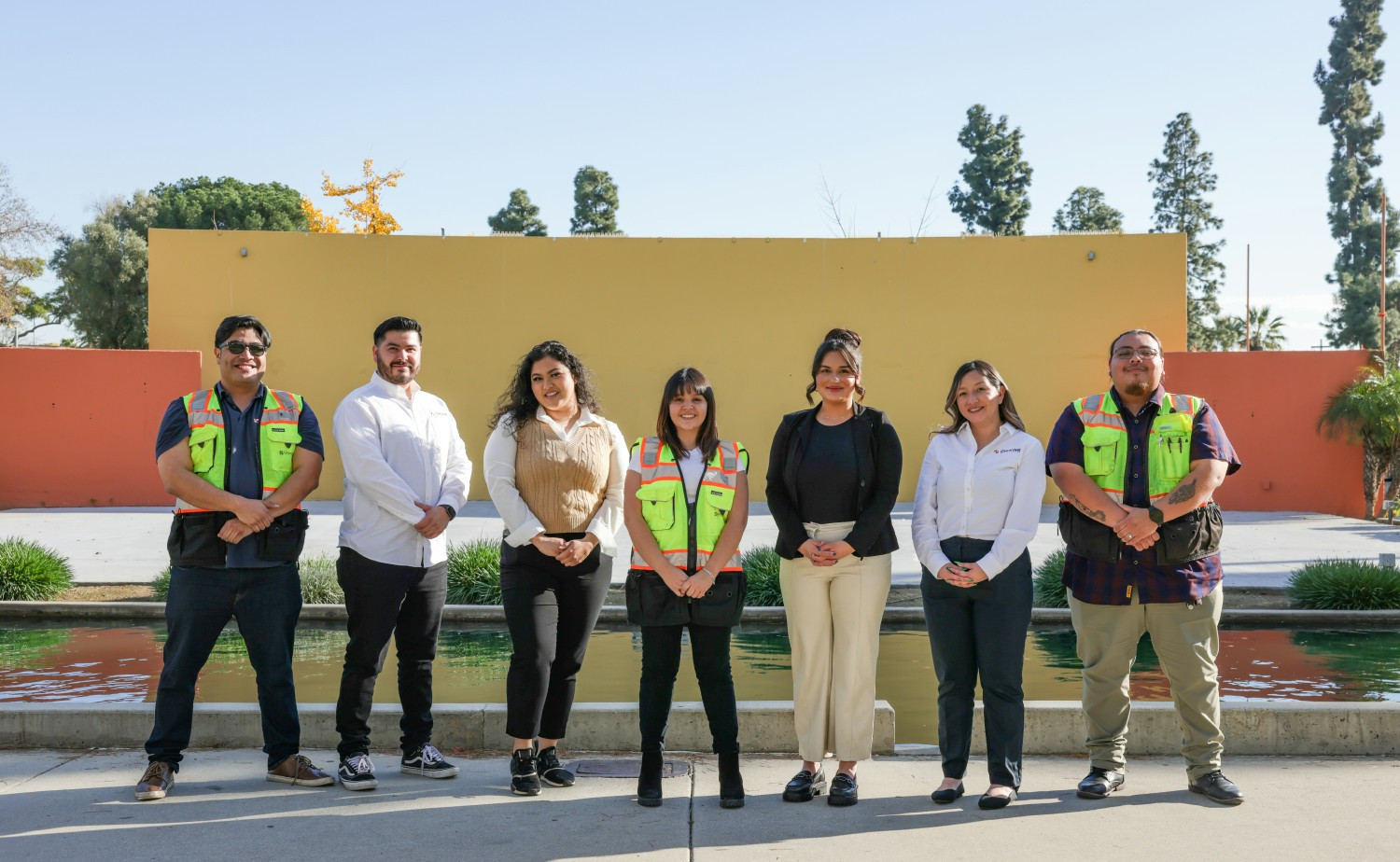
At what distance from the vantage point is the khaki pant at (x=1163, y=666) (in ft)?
15.0

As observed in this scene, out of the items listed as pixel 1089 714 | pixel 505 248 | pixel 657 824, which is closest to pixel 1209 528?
pixel 1089 714

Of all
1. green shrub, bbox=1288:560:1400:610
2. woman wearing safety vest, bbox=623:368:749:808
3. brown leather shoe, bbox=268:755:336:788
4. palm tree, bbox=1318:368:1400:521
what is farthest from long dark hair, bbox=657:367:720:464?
palm tree, bbox=1318:368:1400:521

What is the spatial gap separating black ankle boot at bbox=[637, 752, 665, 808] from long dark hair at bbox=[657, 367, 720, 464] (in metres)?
1.11

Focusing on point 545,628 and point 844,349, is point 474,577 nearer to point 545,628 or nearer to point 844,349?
point 545,628

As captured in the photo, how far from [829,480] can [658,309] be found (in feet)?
46.7

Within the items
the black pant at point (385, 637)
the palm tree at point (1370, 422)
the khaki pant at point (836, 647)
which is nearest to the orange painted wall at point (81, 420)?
the black pant at point (385, 637)

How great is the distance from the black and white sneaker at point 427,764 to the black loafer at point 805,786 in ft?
4.33

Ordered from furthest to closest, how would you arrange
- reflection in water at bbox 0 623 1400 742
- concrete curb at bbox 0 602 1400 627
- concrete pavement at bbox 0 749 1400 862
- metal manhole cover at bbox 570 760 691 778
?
concrete curb at bbox 0 602 1400 627
reflection in water at bbox 0 623 1400 742
metal manhole cover at bbox 570 760 691 778
concrete pavement at bbox 0 749 1400 862

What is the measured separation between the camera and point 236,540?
14.9 feet

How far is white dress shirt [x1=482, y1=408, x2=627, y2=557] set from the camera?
4.68 metres

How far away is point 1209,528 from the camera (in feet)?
15.2

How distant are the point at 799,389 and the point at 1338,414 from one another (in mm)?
7700

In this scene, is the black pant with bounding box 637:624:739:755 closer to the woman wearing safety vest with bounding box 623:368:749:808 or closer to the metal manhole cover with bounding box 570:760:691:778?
the woman wearing safety vest with bounding box 623:368:749:808

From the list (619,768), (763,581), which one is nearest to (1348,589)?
(763,581)
